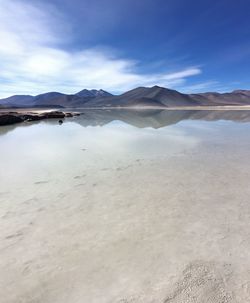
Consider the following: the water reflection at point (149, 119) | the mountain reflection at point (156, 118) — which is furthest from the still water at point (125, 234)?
the mountain reflection at point (156, 118)

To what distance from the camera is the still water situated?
137 inches

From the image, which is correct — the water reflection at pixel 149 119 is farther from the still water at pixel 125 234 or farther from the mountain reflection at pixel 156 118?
the still water at pixel 125 234

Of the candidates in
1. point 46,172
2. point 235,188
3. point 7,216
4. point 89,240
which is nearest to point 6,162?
point 46,172

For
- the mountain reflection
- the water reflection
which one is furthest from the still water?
the mountain reflection

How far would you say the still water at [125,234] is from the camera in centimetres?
348

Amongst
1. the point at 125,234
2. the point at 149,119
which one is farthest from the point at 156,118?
the point at 125,234

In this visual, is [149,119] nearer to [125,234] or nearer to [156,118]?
[156,118]

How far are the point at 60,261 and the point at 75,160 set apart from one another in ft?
23.2

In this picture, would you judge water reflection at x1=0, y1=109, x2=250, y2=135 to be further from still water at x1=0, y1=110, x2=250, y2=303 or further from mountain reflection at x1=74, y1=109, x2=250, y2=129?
still water at x1=0, y1=110, x2=250, y2=303

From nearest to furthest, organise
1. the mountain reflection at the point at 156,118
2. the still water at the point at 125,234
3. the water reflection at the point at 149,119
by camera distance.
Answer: the still water at the point at 125,234 < the water reflection at the point at 149,119 < the mountain reflection at the point at 156,118

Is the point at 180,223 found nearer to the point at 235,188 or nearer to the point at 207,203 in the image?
the point at 207,203

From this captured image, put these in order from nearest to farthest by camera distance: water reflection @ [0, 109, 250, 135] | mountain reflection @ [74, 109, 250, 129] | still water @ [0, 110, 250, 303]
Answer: still water @ [0, 110, 250, 303]
water reflection @ [0, 109, 250, 135]
mountain reflection @ [74, 109, 250, 129]

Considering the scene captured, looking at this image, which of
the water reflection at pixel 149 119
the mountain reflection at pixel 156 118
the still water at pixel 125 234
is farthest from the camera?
the mountain reflection at pixel 156 118

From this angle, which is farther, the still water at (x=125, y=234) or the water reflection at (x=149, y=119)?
the water reflection at (x=149, y=119)
